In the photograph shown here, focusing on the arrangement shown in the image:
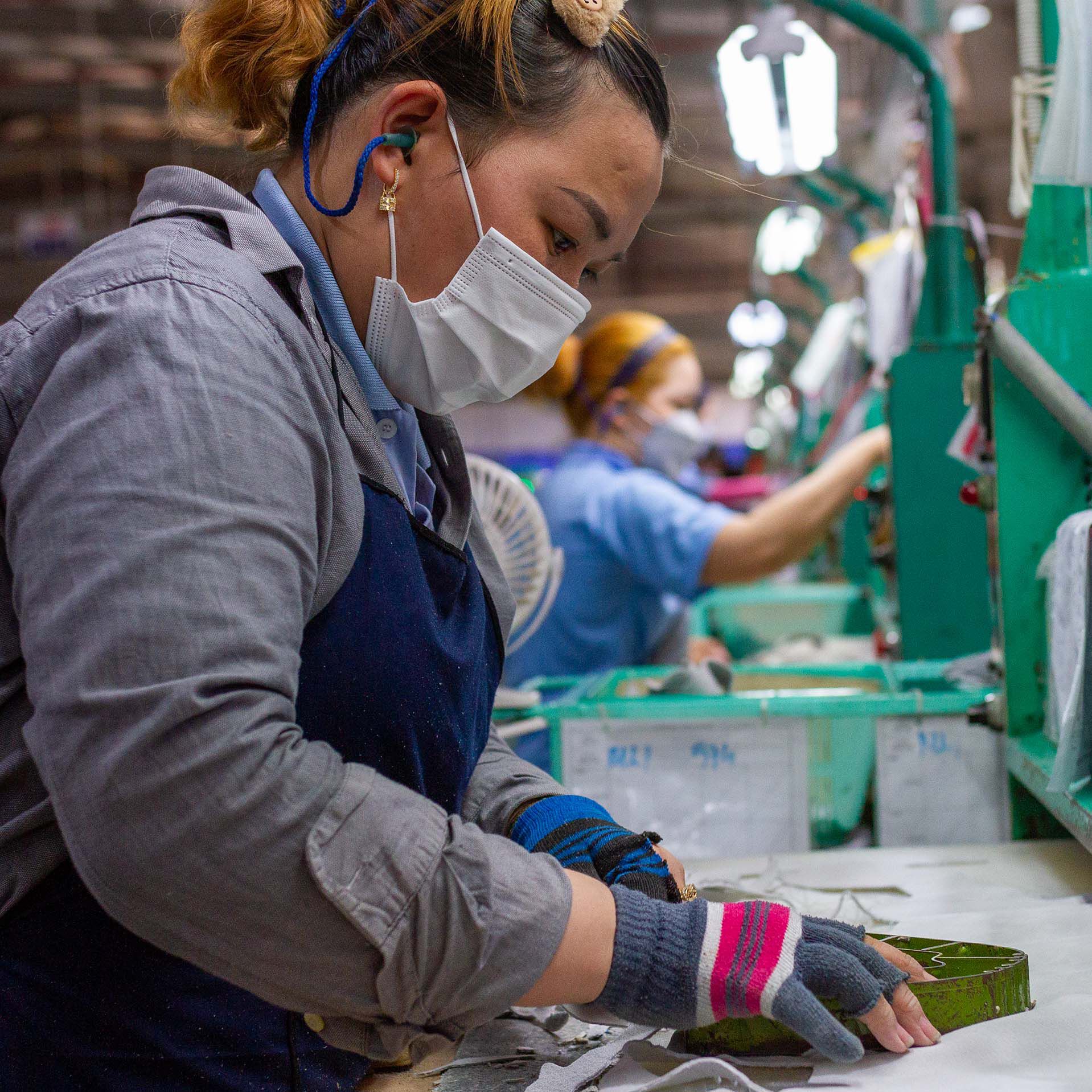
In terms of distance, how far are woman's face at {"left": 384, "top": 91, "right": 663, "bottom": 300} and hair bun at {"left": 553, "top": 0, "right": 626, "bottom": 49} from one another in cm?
5

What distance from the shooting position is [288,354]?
845 millimetres

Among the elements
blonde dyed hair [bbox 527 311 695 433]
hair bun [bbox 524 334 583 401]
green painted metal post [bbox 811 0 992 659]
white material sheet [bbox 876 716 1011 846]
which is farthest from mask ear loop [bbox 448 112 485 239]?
blonde dyed hair [bbox 527 311 695 433]

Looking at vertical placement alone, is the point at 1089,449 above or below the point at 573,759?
above

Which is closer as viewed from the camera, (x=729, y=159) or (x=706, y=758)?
(x=706, y=758)

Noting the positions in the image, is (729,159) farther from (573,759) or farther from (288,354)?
(288,354)

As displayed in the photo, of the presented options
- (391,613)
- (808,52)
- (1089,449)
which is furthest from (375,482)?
(808,52)

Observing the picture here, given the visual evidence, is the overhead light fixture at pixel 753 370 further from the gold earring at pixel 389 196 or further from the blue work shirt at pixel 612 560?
the gold earring at pixel 389 196

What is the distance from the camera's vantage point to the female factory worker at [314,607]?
708 mm

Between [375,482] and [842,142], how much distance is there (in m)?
4.44

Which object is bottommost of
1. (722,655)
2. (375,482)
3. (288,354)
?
(722,655)

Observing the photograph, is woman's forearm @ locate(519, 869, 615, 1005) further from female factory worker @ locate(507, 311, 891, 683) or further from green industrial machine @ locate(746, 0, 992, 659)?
female factory worker @ locate(507, 311, 891, 683)

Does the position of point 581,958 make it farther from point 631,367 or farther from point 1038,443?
point 631,367

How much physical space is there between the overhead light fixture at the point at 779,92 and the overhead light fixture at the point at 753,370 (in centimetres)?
444

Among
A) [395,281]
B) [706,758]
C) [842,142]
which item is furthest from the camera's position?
[842,142]
